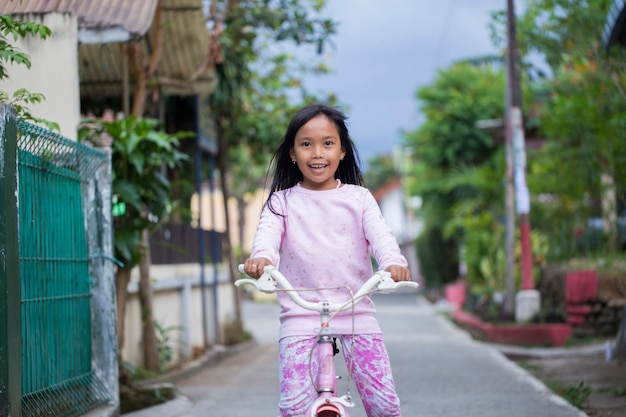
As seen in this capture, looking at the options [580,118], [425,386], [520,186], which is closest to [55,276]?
[425,386]

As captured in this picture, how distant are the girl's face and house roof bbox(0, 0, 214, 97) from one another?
12.4ft

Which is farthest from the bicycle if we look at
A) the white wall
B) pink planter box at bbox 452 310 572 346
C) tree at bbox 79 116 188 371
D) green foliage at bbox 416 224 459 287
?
green foliage at bbox 416 224 459 287

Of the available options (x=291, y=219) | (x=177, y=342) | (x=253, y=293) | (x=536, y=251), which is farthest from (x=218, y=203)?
(x=291, y=219)

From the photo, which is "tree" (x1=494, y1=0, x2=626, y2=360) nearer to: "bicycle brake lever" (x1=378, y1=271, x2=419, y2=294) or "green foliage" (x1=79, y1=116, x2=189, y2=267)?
"green foliage" (x1=79, y1=116, x2=189, y2=267)

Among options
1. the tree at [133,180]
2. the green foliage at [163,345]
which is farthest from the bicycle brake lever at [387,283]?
the green foliage at [163,345]

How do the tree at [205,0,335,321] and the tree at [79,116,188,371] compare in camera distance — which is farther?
the tree at [205,0,335,321]

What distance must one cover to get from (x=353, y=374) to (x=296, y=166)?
112cm

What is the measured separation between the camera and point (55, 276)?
20.8 ft

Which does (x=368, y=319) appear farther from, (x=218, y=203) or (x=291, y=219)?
(x=218, y=203)

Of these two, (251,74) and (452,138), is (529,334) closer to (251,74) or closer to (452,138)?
(251,74)

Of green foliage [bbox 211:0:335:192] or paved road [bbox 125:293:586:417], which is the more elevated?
green foliage [bbox 211:0:335:192]

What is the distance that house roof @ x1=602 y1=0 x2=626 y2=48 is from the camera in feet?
36.8

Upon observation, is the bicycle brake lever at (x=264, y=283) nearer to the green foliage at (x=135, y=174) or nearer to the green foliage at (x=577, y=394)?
the green foliage at (x=135, y=174)

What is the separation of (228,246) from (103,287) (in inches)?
377
